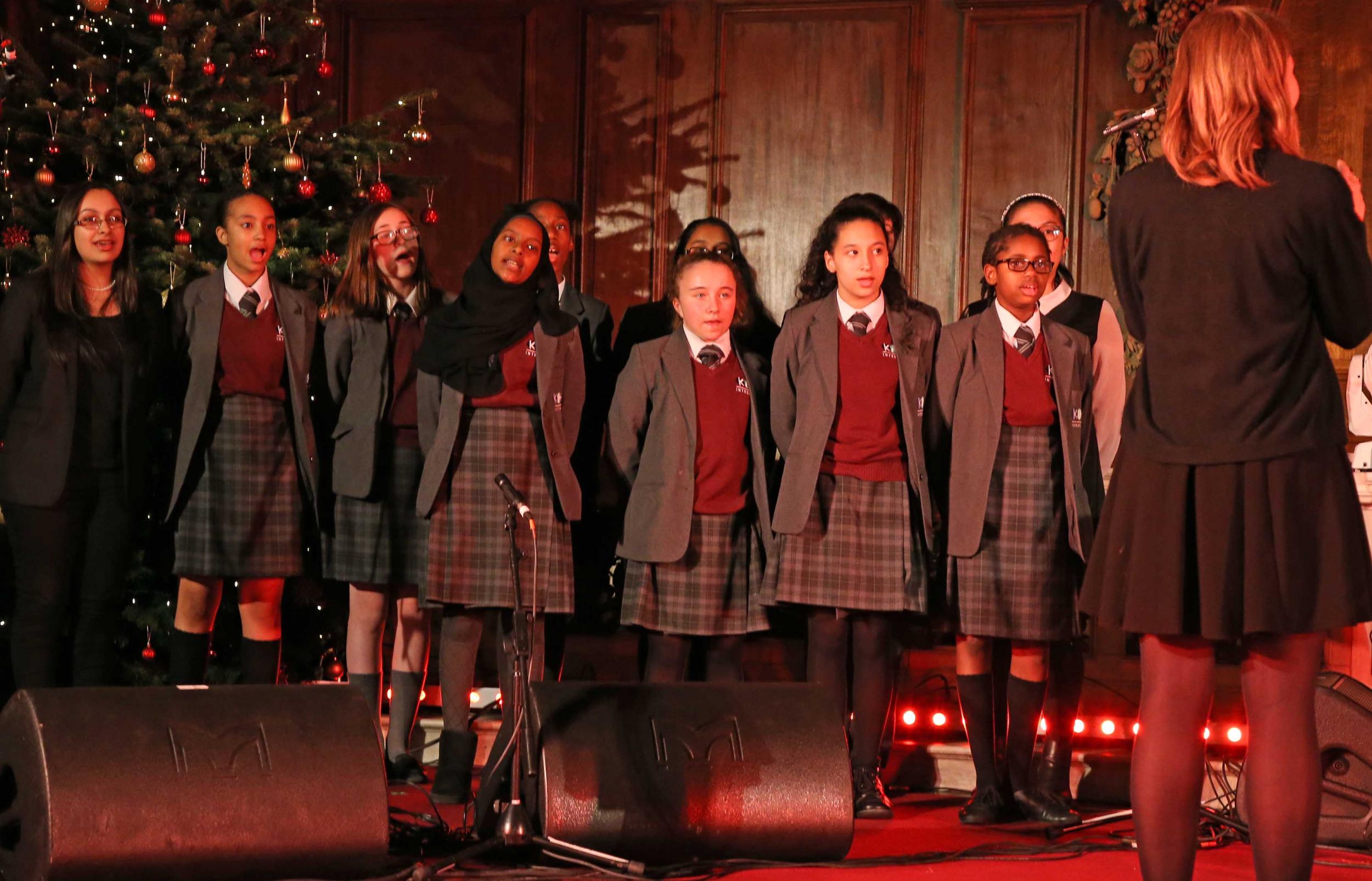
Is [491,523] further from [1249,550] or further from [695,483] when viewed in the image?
[1249,550]

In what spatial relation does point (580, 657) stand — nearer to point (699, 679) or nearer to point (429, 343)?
point (699, 679)

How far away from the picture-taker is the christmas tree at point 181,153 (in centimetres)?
489

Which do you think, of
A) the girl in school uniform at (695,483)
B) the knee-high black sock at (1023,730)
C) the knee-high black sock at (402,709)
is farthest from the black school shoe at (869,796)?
the knee-high black sock at (402,709)

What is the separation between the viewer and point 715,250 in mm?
4641

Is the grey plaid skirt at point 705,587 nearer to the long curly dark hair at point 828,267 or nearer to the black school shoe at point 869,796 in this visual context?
the black school shoe at point 869,796

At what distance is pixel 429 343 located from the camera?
14.4ft

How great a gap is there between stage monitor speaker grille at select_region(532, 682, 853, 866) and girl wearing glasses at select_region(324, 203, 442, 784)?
1373 millimetres

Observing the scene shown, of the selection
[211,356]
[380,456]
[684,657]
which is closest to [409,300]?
[380,456]

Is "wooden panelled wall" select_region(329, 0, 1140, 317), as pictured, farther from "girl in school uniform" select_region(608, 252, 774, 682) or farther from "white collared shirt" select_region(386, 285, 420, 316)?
"girl in school uniform" select_region(608, 252, 774, 682)

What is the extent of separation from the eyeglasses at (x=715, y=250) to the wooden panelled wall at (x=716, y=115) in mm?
1788

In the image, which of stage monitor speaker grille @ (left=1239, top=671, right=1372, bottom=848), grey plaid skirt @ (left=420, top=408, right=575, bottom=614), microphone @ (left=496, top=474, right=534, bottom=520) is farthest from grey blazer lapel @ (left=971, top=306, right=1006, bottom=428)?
microphone @ (left=496, top=474, right=534, bottom=520)

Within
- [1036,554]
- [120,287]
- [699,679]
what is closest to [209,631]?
[120,287]

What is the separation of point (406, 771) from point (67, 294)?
67.1 inches

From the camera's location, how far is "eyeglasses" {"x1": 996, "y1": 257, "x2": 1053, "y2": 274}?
428cm
